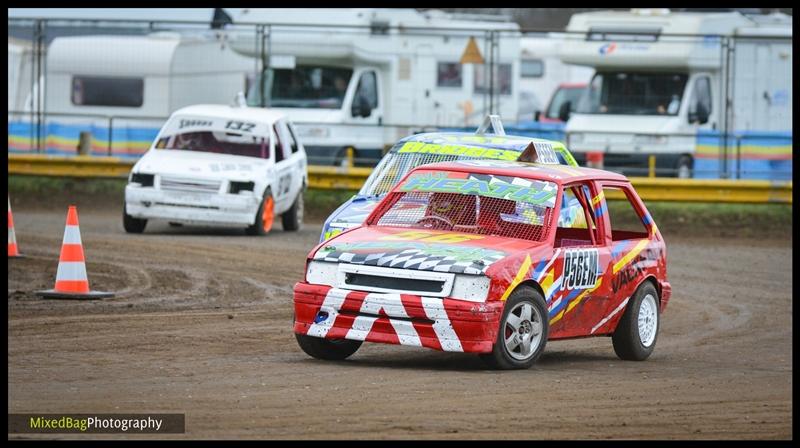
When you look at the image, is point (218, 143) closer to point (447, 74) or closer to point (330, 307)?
point (447, 74)

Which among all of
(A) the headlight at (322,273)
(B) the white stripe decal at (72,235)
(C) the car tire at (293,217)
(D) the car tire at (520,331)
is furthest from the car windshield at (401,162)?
(C) the car tire at (293,217)

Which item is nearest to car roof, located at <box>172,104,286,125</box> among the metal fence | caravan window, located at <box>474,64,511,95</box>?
the metal fence

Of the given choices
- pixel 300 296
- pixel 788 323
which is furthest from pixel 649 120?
pixel 300 296

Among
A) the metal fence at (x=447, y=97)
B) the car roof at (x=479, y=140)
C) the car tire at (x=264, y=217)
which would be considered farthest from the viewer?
the metal fence at (x=447, y=97)

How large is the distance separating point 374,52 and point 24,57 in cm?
985

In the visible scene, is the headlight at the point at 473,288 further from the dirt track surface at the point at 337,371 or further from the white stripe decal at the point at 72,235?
the white stripe decal at the point at 72,235

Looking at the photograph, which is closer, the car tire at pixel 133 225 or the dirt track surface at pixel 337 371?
the dirt track surface at pixel 337 371

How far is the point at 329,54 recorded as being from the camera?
87.4 ft

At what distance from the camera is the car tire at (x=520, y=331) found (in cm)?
966

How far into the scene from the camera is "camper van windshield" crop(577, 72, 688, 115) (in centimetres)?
2638

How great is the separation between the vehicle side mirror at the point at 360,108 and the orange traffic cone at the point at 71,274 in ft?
44.2

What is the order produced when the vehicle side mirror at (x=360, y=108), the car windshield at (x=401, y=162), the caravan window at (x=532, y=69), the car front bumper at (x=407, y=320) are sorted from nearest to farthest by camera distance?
the car front bumper at (x=407, y=320) < the car windshield at (x=401, y=162) < the vehicle side mirror at (x=360, y=108) < the caravan window at (x=532, y=69)

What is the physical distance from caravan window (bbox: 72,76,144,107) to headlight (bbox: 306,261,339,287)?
21579 millimetres

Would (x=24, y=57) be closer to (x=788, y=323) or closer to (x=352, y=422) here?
(x=788, y=323)
